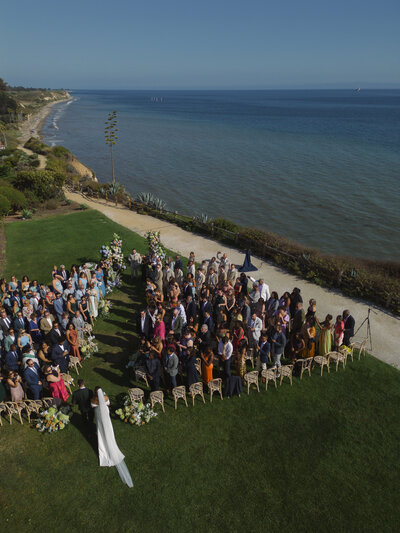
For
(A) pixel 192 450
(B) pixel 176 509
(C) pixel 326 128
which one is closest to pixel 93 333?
(A) pixel 192 450

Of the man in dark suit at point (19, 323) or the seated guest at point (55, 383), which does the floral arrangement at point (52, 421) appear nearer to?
the seated guest at point (55, 383)

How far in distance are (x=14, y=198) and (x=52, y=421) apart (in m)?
22.9

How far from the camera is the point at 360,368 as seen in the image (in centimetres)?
1156

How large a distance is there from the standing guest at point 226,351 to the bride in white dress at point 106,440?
11.6 ft

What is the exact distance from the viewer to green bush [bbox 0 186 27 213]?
89.1ft

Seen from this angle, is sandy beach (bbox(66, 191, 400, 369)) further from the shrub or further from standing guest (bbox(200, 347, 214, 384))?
standing guest (bbox(200, 347, 214, 384))

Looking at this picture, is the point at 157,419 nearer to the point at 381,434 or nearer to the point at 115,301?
the point at 381,434

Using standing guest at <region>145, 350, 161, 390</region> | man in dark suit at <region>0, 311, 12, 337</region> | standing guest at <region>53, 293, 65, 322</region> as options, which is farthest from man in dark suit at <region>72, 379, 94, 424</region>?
standing guest at <region>53, 293, 65, 322</region>

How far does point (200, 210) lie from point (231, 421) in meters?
29.7

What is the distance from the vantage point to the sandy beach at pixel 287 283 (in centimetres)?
1328

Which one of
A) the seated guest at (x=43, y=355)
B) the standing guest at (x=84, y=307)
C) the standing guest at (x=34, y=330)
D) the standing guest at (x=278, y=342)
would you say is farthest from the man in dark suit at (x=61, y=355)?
the standing guest at (x=278, y=342)

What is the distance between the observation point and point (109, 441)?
8266 millimetres

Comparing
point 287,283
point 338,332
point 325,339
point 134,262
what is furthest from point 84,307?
point 287,283

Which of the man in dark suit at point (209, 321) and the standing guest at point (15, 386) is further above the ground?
the man in dark suit at point (209, 321)
